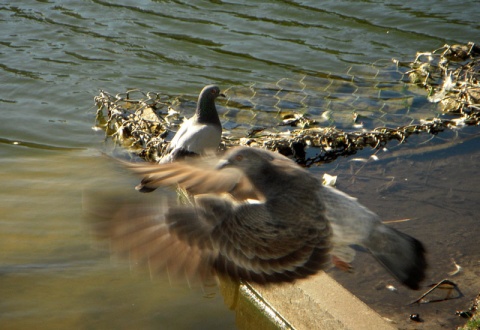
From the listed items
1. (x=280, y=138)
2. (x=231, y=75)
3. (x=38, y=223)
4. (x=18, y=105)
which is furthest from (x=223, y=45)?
(x=38, y=223)

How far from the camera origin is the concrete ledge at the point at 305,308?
3.18 metres

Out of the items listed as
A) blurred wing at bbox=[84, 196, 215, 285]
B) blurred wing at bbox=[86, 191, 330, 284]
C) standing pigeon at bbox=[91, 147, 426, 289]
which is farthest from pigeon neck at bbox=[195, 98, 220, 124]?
blurred wing at bbox=[84, 196, 215, 285]

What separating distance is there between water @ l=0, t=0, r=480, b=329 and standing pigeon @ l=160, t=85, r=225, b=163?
52 cm

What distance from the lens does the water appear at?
13.3ft

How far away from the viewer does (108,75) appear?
24.2 feet

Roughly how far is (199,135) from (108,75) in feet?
8.39

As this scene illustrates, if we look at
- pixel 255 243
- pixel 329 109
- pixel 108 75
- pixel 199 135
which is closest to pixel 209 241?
pixel 255 243

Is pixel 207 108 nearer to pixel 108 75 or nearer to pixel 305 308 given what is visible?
pixel 108 75

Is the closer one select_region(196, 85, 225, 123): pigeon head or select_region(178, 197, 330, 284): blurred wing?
select_region(178, 197, 330, 284): blurred wing

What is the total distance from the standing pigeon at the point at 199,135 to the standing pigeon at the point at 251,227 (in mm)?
1858

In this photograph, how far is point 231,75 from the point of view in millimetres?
7348

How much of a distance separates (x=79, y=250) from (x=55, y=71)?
3417mm

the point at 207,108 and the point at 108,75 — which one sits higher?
the point at 207,108

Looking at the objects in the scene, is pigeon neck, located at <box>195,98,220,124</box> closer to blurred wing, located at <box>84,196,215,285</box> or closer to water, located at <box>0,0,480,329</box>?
water, located at <box>0,0,480,329</box>
